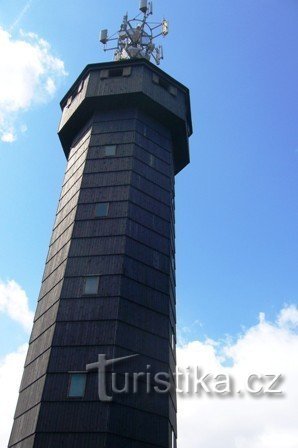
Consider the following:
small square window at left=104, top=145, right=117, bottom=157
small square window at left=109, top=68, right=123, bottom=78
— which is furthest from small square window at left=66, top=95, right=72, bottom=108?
small square window at left=104, top=145, right=117, bottom=157

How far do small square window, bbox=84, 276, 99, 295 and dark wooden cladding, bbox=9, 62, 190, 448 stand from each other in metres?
0.29

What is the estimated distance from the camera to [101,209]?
29328 millimetres

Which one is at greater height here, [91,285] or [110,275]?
[110,275]

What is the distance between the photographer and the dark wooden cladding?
72.5ft

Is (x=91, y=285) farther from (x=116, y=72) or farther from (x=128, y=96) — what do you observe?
(x=116, y=72)

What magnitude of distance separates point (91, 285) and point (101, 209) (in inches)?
217

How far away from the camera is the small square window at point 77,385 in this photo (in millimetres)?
22406

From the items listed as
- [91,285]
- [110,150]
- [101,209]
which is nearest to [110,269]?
[91,285]

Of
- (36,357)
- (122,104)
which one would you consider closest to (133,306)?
(36,357)

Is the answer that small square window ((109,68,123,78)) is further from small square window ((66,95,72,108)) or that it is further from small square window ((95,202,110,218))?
small square window ((95,202,110,218))

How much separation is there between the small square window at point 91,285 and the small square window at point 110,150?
9788mm

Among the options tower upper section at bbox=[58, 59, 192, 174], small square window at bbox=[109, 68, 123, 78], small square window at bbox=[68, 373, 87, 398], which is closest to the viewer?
small square window at bbox=[68, 373, 87, 398]

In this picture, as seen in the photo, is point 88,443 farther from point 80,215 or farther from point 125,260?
point 80,215

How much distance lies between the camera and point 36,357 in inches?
998
